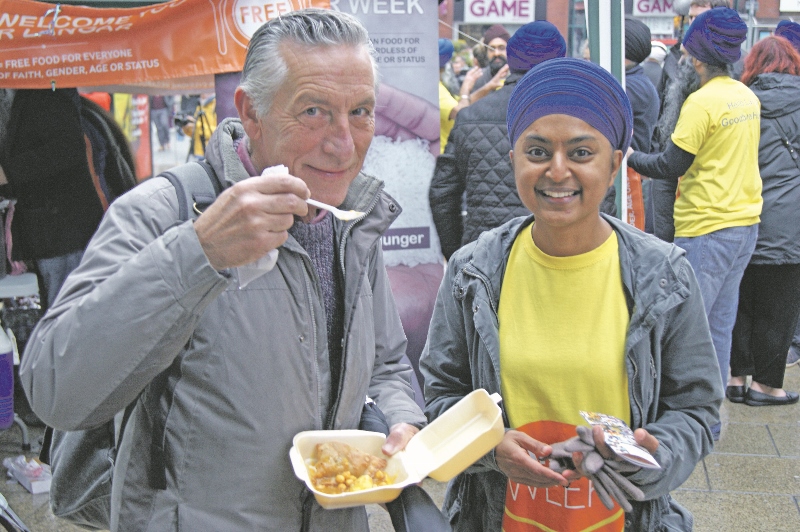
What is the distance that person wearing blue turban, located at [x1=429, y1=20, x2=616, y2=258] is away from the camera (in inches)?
165

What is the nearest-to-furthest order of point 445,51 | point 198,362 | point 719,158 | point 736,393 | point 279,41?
point 198,362 → point 279,41 → point 719,158 → point 736,393 → point 445,51

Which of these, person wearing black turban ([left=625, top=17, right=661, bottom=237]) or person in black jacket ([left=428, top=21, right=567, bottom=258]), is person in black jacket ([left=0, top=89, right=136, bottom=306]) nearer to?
person in black jacket ([left=428, top=21, right=567, bottom=258])

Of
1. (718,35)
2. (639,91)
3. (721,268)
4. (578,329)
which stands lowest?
(721,268)

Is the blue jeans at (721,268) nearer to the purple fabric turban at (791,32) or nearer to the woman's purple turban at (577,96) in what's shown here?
the purple fabric turban at (791,32)

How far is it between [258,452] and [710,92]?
3.85 meters

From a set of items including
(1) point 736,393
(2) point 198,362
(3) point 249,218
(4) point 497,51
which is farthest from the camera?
(4) point 497,51

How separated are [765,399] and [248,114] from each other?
4.94 m

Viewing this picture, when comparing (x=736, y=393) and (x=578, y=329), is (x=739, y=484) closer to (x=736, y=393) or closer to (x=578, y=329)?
(x=736, y=393)

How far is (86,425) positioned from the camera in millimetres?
1536

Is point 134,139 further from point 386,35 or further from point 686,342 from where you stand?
point 686,342

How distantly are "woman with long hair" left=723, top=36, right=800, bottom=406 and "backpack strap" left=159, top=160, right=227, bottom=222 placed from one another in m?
4.45

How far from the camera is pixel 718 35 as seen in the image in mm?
4621

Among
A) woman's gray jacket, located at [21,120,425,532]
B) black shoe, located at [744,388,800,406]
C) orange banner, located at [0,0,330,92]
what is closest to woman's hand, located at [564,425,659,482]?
woman's gray jacket, located at [21,120,425,532]

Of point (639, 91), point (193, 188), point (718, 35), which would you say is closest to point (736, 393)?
point (639, 91)
